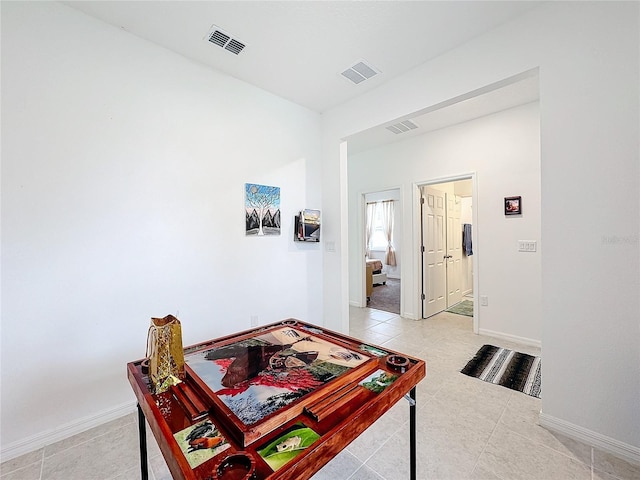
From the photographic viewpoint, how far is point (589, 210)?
1.59 meters

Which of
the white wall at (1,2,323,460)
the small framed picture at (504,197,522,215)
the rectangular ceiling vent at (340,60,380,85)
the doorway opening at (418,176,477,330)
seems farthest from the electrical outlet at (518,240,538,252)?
the white wall at (1,2,323,460)

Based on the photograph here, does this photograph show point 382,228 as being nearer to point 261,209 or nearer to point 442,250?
point 442,250

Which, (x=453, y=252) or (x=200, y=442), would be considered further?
(x=453, y=252)

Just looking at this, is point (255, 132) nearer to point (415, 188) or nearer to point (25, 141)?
point (25, 141)

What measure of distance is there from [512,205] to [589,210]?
1.77 meters

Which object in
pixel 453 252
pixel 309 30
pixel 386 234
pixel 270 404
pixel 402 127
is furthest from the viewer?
pixel 386 234

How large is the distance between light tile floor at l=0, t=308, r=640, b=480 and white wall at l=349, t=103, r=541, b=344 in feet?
4.51

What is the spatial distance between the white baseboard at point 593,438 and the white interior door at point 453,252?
9.90 ft

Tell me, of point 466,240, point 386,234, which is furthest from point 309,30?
point 386,234

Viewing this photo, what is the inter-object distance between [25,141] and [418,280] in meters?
4.20

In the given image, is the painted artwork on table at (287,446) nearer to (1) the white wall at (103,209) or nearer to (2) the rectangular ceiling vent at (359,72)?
(1) the white wall at (103,209)

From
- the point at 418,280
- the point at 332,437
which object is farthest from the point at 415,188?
the point at 332,437

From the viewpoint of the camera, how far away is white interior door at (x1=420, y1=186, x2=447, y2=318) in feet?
13.5

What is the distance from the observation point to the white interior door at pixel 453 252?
15.4 ft
